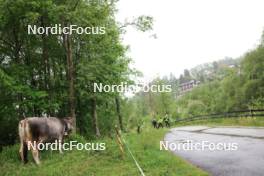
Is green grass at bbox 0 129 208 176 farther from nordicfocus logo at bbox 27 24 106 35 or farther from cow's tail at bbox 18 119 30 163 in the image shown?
nordicfocus logo at bbox 27 24 106 35

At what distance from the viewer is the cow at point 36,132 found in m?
14.7

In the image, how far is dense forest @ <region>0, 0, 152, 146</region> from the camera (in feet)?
63.3

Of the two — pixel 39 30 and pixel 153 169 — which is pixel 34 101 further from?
pixel 153 169

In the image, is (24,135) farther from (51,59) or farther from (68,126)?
(51,59)

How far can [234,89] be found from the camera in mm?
74500

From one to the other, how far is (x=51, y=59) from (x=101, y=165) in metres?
15.3

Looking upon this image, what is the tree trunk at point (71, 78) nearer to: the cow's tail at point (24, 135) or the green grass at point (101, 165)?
the green grass at point (101, 165)

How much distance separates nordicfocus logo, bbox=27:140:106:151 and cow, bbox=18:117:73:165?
12 centimetres

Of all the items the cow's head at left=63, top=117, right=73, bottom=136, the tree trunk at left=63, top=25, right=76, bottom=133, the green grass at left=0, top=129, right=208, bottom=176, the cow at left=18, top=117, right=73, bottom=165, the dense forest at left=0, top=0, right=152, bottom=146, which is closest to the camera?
the green grass at left=0, top=129, right=208, bottom=176

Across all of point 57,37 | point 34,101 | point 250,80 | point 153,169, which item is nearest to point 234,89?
point 250,80

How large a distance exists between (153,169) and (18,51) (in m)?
15.2

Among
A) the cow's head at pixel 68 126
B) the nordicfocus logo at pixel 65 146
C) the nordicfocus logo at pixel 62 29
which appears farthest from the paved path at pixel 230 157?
the nordicfocus logo at pixel 62 29

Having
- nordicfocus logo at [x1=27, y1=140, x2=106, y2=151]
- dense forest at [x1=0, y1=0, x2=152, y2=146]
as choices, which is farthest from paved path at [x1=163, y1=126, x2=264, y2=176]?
dense forest at [x1=0, y1=0, x2=152, y2=146]

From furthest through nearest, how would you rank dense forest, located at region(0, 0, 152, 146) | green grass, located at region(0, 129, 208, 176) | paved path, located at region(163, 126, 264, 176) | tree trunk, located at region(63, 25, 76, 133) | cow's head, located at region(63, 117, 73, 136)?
tree trunk, located at region(63, 25, 76, 133) → dense forest, located at region(0, 0, 152, 146) → cow's head, located at region(63, 117, 73, 136) → green grass, located at region(0, 129, 208, 176) → paved path, located at region(163, 126, 264, 176)
